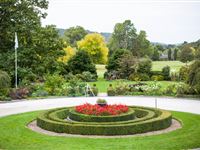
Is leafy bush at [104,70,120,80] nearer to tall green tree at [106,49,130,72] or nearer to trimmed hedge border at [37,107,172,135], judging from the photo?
tall green tree at [106,49,130,72]

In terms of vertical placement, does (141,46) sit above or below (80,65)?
above

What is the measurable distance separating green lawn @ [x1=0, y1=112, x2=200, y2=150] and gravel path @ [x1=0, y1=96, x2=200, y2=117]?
19.8ft

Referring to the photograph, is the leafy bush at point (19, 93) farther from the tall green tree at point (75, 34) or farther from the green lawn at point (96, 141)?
the tall green tree at point (75, 34)

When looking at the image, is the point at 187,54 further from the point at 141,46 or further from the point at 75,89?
the point at 75,89

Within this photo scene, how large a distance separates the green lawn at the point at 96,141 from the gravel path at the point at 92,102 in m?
6.03

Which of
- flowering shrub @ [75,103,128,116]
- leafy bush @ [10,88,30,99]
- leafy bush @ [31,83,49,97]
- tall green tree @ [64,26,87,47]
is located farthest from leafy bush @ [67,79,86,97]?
tall green tree @ [64,26,87,47]

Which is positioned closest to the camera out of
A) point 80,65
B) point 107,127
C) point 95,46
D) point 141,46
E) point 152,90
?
point 107,127

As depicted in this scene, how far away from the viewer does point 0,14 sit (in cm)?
3450

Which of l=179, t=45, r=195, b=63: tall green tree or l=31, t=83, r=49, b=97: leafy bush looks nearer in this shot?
l=31, t=83, r=49, b=97: leafy bush

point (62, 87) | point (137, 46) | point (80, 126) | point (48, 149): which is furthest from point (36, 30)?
point (137, 46)

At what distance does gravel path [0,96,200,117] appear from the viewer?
933 inches

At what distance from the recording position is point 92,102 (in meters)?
27.1

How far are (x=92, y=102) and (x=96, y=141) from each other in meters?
12.6

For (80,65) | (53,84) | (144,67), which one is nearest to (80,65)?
(80,65)
